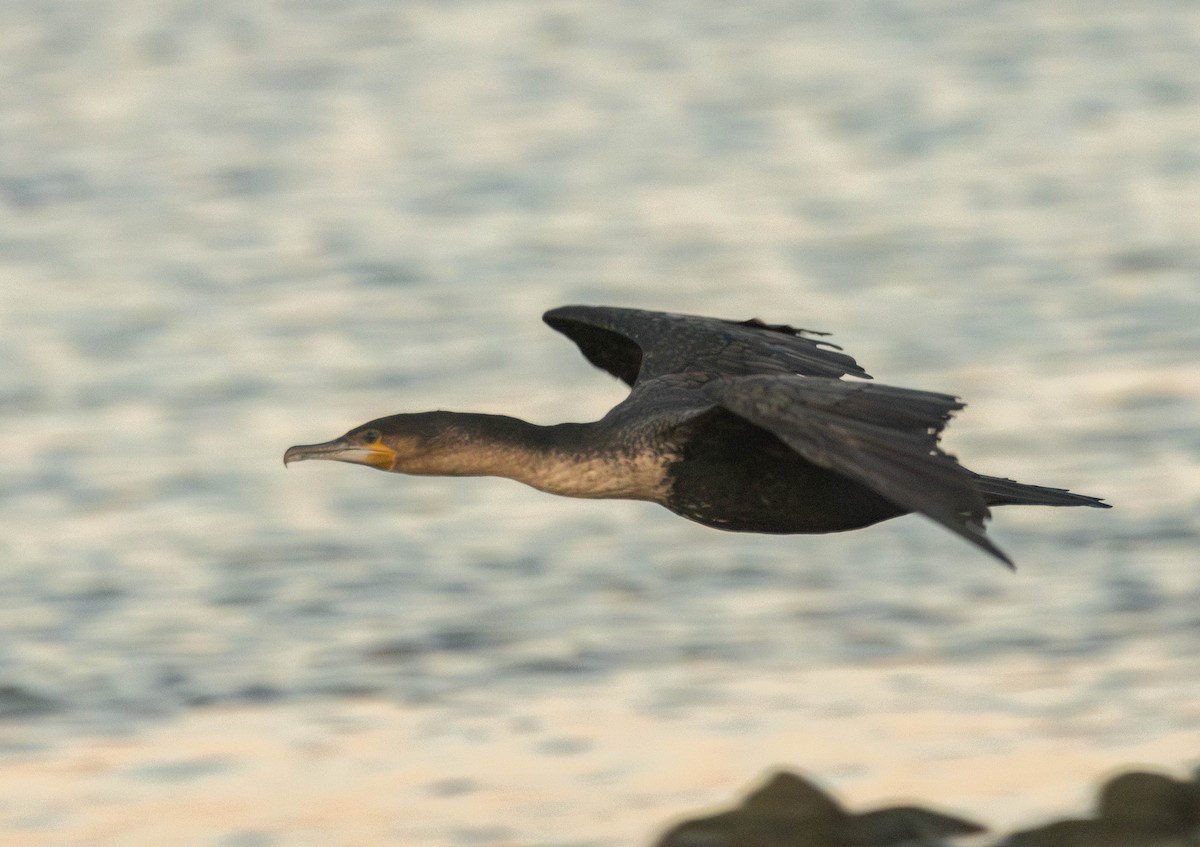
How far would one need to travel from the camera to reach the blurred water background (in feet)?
30.8

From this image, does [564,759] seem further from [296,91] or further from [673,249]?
[296,91]

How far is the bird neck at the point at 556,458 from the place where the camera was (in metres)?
8.12

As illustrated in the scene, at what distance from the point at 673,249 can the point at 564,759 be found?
7.09 m

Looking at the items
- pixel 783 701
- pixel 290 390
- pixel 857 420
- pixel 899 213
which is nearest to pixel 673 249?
pixel 899 213

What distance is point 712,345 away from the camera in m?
9.20

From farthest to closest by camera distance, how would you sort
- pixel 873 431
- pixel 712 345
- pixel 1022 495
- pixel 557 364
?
pixel 557 364 → pixel 712 345 → pixel 1022 495 → pixel 873 431

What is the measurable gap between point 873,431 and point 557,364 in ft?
21.8

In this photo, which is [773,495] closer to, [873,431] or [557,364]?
[873,431]

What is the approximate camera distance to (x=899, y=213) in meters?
16.2

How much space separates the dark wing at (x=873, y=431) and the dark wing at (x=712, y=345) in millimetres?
1676

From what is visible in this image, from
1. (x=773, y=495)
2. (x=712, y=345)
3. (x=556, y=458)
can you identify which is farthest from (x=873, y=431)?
(x=712, y=345)

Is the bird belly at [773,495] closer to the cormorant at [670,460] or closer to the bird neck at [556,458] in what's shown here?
the cormorant at [670,460]

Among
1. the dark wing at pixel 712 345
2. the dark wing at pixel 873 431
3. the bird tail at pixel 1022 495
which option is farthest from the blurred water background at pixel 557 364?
the dark wing at pixel 873 431

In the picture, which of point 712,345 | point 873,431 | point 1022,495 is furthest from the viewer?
point 712,345
